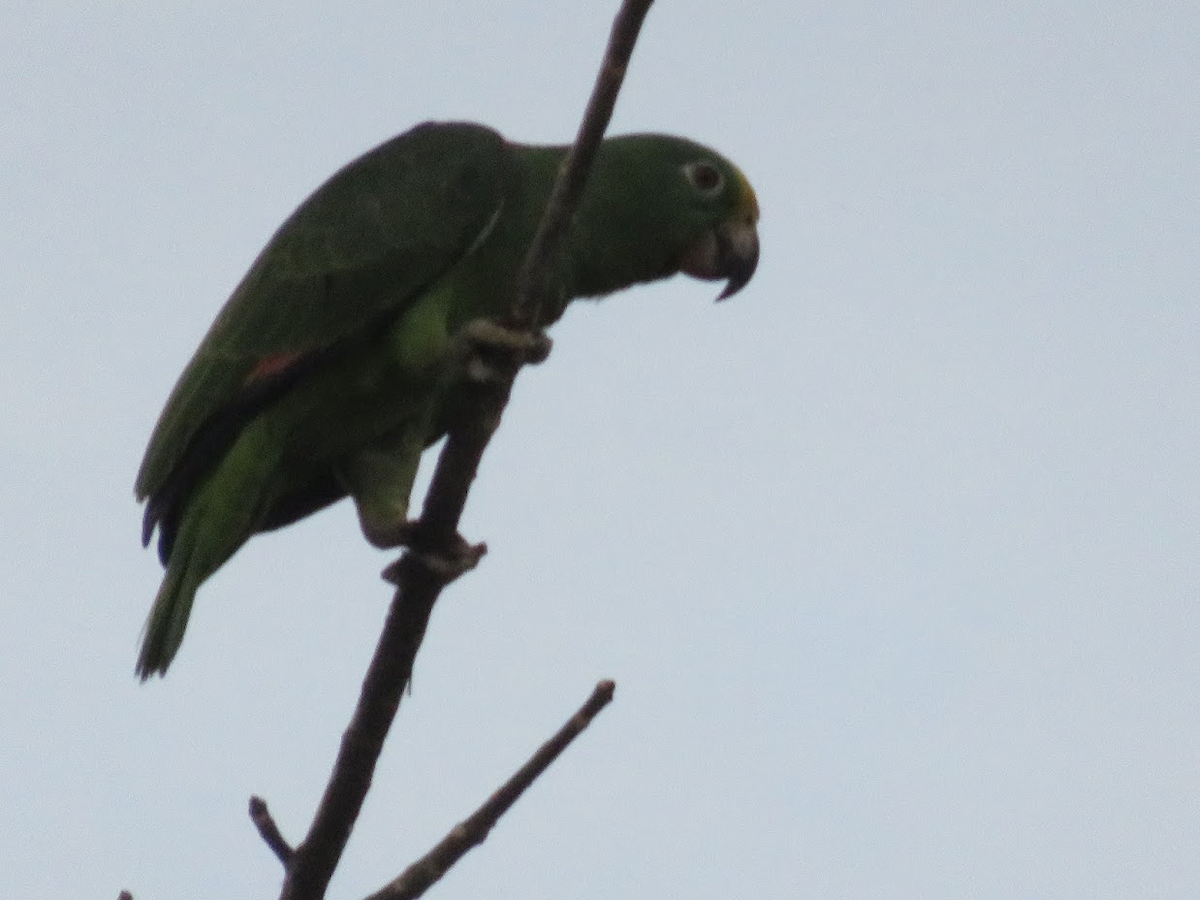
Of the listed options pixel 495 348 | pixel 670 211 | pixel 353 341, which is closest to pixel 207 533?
pixel 353 341

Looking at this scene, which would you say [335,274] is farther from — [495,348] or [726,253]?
[726,253]

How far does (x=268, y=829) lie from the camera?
276 cm

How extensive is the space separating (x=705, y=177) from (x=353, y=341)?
142cm

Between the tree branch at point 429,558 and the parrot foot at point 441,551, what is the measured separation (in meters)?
0.01

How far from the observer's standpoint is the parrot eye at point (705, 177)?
475cm

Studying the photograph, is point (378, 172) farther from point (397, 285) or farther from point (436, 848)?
point (436, 848)

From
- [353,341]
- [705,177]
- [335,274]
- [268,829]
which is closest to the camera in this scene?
[268,829]

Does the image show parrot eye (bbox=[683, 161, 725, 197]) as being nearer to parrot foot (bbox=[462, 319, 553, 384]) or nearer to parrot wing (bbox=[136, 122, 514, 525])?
parrot wing (bbox=[136, 122, 514, 525])

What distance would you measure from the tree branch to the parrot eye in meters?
1.78

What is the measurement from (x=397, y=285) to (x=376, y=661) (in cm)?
135

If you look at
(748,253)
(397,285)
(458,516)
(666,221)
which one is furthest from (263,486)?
(748,253)

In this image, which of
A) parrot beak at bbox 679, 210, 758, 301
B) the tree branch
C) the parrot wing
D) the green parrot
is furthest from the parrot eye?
the tree branch

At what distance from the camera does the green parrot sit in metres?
3.95

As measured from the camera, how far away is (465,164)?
14.0 feet
